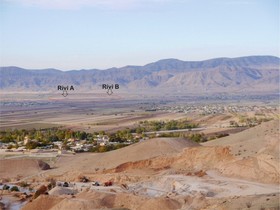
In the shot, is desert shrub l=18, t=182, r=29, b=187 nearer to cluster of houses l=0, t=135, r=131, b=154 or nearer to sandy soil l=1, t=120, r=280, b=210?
sandy soil l=1, t=120, r=280, b=210

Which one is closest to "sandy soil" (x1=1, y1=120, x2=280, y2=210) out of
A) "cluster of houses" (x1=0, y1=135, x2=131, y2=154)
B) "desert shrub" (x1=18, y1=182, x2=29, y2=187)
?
"desert shrub" (x1=18, y1=182, x2=29, y2=187)

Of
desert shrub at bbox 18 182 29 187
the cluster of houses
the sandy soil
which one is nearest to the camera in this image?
the sandy soil

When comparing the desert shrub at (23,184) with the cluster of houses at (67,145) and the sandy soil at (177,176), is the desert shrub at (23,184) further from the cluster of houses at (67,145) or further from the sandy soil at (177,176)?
the cluster of houses at (67,145)

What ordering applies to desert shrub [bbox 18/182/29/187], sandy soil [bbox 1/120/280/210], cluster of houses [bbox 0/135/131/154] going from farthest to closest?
cluster of houses [bbox 0/135/131/154] → desert shrub [bbox 18/182/29/187] → sandy soil [bbox 1/120/280/210]

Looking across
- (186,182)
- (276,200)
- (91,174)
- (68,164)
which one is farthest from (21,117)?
(276,200)

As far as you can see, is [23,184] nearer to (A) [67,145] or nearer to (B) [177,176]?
(B) [177,176]

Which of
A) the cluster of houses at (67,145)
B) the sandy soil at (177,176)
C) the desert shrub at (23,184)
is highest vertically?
the sandy soil at (177,176)

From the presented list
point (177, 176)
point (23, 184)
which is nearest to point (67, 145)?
point (23, 184)

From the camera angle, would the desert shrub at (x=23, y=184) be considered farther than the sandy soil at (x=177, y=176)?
Yes

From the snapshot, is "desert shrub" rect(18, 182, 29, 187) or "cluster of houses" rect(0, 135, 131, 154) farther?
"cluster of houses" rect(0, 135, 131, 154)

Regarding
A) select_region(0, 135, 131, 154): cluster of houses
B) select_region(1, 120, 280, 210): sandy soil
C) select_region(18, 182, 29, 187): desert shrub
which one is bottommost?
select_region(0, 135, 131, 154): cluster of houses

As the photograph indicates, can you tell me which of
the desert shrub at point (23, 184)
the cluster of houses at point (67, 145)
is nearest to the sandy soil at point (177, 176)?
the desert shrub at point (23, 184)
